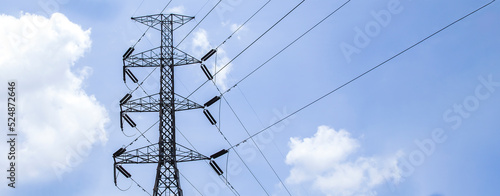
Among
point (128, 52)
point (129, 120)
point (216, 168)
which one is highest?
point (128, 52)

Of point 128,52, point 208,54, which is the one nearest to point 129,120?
point 128,52

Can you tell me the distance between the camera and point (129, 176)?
27391 millimetres

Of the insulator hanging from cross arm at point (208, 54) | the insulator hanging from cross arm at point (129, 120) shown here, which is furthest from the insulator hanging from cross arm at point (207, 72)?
the insulator hanging from cross arm at point (129, 120)

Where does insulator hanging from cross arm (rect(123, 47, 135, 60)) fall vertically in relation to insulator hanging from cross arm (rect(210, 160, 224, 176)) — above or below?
above

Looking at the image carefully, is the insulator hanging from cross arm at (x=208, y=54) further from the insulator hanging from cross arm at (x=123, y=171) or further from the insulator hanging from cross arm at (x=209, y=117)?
the insulator hanging from cross arm at (x=123, y=171)

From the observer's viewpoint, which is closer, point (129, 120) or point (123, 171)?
point (123, 171)

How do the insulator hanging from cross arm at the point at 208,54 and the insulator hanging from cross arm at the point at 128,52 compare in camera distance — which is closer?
the insulator hanging from cross arm at the point at 208,54

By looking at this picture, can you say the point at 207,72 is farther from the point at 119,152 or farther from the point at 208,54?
the point at 119,152

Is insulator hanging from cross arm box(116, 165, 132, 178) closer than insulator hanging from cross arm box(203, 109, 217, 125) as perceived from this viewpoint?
Yes

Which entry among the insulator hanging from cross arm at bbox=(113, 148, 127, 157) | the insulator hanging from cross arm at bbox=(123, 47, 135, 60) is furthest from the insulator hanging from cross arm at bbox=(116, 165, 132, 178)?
the insulator hanging from cross arm at bbox=(123, 47, 135, 60)

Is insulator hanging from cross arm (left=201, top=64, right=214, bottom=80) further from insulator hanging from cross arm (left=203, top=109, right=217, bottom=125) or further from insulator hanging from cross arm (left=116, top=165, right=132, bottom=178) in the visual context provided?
insulator hanging from cross arm (left=116, top=165, right=132, bottom=178)

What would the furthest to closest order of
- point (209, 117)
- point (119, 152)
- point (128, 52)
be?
point (128, 52) < point (209, 117) < point (119, 152)

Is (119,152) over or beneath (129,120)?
beneath

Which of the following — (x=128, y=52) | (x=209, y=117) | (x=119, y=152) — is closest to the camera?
(x=119, y=152)
